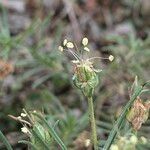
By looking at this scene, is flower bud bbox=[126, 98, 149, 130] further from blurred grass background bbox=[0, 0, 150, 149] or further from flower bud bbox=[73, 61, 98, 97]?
blurred grass background bbox=[0, 0, 150, 149]

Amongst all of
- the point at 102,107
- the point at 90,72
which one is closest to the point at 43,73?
the point at 102,107

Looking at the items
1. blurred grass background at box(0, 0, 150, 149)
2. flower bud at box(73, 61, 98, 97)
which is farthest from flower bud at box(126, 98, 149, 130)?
blurred grass background at box(0, 0, 150, 149)

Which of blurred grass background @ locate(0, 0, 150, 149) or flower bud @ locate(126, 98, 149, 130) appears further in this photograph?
blurred grass background @ locate(0, 0, 150, 149)

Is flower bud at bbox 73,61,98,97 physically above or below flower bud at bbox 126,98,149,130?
above

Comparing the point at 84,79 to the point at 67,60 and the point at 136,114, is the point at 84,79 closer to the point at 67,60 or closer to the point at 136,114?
the point at 136,114

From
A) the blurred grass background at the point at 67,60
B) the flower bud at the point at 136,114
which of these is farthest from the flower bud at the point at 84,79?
the blurred grass background at the point at 67,60

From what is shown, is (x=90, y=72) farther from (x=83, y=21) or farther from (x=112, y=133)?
Answer: (x=83, y=21)

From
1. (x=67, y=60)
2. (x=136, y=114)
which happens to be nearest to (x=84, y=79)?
(x=136, y=114)

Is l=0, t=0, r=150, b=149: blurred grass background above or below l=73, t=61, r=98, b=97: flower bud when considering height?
below
